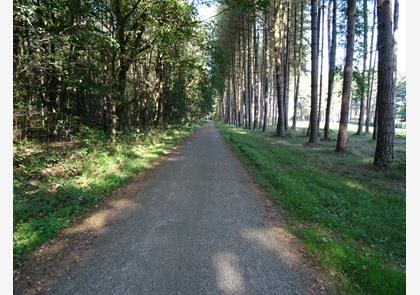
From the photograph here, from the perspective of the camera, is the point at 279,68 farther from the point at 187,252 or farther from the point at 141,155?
the point at 187,252

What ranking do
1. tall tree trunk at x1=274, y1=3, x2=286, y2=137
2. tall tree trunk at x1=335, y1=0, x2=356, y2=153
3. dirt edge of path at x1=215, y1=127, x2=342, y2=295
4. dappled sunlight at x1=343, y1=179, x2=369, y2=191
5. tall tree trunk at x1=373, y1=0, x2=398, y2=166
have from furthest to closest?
1. tall tree trunk at x1=274, y1=3, x2=286, y2=137
2. tall tree trunk at x1=335, y1=0, x2=356, y2=153
3. tall tree trunk at x1=373, y1=0, x2=398, y2=166
4. dappled sunlight at x1=343, y1=179, x2=369, y2=191
5. dirt edge of path at x1=215, y1=127, x2=342, y2=295

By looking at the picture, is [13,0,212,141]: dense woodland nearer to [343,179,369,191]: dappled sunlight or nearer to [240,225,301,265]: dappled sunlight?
[240,225,301,265]: dappled sunlight

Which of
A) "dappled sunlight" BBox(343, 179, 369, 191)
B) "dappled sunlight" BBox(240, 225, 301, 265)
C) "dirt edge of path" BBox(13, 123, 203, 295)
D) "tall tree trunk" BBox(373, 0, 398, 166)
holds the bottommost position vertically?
"dirt edge of path" BBox(13, 123, 203, 295)

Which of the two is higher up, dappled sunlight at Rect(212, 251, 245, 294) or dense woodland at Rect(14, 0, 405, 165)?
dense woodland at Rect(14, 0, 405, 165)

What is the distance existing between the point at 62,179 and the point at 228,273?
616 cm

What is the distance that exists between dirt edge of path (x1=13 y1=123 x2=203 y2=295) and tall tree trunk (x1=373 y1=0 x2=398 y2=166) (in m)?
9.07

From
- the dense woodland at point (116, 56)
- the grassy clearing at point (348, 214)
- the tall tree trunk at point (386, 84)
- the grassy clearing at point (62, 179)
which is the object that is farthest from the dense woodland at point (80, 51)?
the tall tree trunk at point (386, 84)

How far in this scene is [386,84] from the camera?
10.8 m

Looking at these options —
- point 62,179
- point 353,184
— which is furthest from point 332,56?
point 62,179

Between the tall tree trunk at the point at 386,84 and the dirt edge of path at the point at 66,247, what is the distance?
907 cm

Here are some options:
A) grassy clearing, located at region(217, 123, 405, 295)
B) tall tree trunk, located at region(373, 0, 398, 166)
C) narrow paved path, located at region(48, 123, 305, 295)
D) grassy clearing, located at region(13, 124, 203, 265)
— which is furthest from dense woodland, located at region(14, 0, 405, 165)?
narrow paved path, located at region(48, 123, 305, 295)

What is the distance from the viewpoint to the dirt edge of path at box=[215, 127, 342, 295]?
3859 millimetres

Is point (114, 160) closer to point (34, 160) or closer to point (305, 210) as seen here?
point (34, 160)

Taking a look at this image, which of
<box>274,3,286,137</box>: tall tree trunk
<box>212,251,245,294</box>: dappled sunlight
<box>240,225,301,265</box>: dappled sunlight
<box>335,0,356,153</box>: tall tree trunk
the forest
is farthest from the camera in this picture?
<box>274,3,286,137</box>: tall tree trunk
